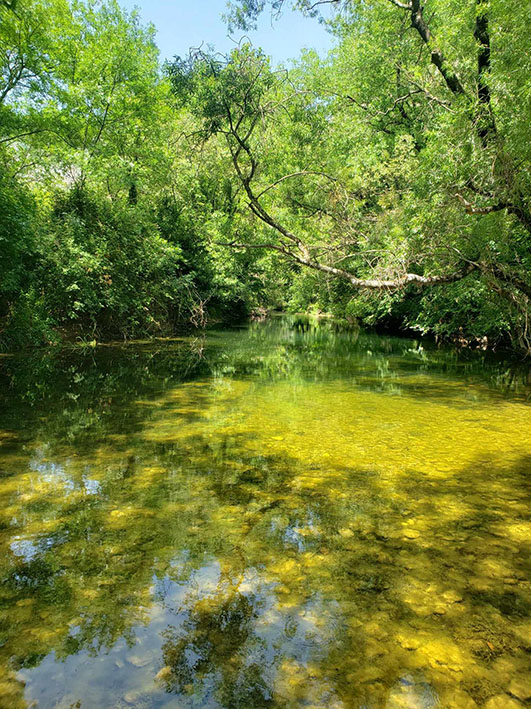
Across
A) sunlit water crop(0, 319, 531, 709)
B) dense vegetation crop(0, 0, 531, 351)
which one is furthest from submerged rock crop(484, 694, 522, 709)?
dense vegetation crop(0, 0, 531, 351)

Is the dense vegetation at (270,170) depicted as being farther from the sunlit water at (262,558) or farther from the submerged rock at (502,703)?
the submerged rock at (502,703)

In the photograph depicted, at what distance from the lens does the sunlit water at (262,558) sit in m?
2.30

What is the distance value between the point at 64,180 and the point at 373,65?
13.8 meters

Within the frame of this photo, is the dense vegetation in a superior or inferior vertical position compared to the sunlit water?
superior

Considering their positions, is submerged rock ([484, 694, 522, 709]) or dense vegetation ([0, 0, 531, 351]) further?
dense vegetation ([0, 0, 531, 351])

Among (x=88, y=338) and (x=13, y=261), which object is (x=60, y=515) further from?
(x=88, y=338)

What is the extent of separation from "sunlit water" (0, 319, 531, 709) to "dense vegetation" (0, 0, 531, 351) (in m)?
5.57

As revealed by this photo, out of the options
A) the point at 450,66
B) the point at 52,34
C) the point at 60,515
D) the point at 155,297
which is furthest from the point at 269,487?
the point at 52,34

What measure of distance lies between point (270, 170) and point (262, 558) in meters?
21.4

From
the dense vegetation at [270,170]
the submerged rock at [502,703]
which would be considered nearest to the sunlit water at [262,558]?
the submerged rock at [502,703]

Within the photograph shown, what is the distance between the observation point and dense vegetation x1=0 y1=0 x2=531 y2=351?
10.4m

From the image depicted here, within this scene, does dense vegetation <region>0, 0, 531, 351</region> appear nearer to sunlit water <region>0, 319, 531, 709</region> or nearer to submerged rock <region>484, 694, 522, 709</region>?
sunlit water <region>0, 319, 531, 709</region>

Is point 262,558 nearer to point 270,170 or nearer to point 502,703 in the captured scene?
point 502,703

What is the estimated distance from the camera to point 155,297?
65.1 feet
